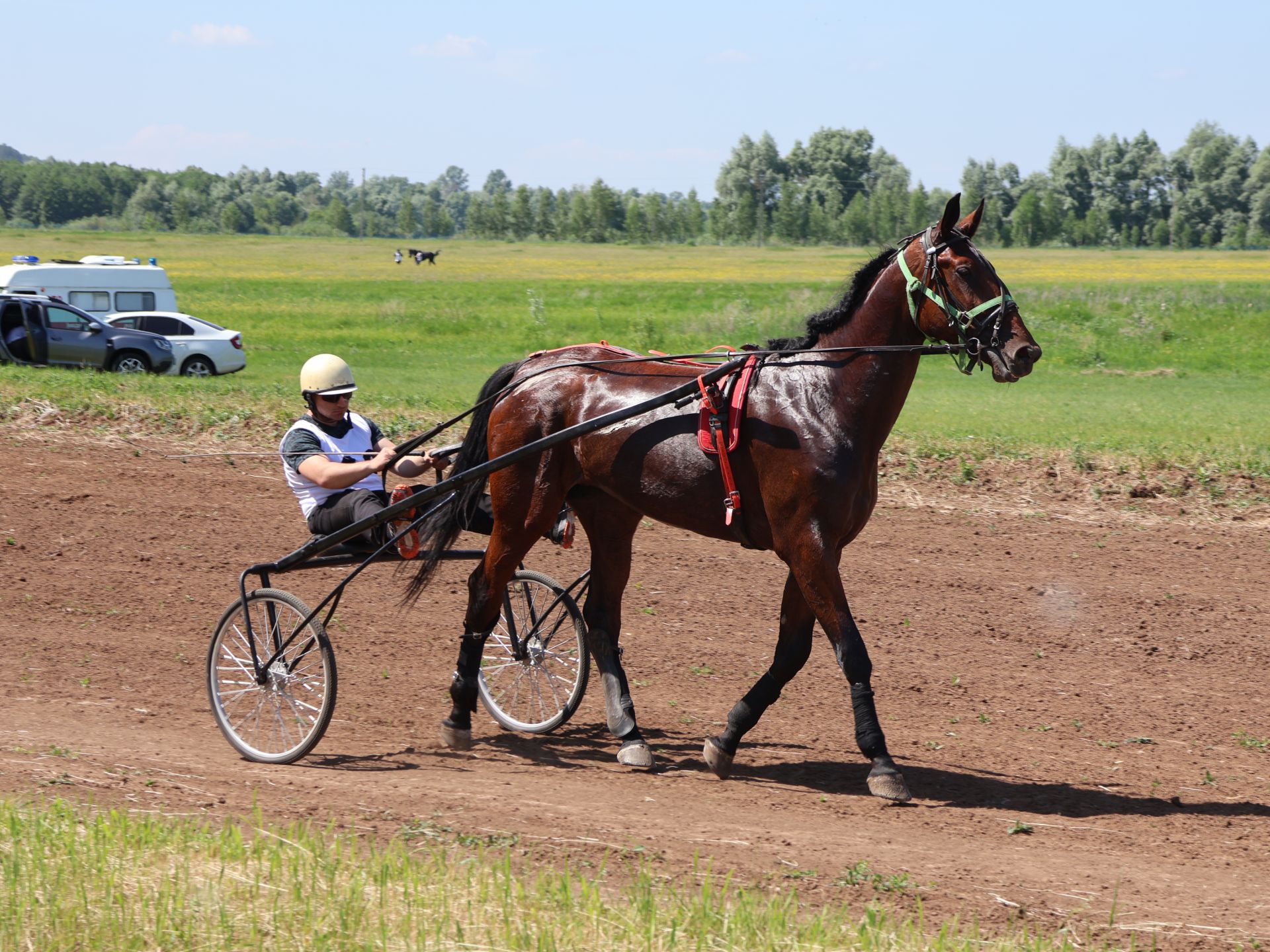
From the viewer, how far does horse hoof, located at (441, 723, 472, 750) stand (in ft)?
23.1

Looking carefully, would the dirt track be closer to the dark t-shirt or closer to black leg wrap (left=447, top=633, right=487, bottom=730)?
black leg wrap (left=447, top=633, right=487, bottom=730)

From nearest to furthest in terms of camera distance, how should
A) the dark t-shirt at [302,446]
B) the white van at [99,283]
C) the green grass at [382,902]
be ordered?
the green grass at [382,902] < the dark t-shirt at [302,446] < the white van at [99,283]

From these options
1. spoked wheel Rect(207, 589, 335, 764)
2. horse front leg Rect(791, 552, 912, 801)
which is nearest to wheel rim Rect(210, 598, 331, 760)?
spoked wheel Rect(207, 589, 335, 764)

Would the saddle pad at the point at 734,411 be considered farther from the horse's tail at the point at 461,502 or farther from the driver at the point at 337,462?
the driver at the point at 337,462

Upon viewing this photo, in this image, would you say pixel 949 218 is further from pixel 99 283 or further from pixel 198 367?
pixel 99 283

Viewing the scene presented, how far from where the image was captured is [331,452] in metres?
7.07

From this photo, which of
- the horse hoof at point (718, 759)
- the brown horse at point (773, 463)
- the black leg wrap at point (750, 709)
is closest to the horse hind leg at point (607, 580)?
the brown horse at point (773, 463)

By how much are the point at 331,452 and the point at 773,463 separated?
7.90 ft

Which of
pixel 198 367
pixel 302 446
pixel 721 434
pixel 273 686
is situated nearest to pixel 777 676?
pixel 721 434

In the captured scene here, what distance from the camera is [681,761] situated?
22.8 feet

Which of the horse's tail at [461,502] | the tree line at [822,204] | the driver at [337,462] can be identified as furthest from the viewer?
the tree line at [822,204]

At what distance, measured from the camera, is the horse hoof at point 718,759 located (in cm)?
652

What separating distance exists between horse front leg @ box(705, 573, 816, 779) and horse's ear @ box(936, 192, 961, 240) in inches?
69.7

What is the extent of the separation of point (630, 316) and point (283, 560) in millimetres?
38943
